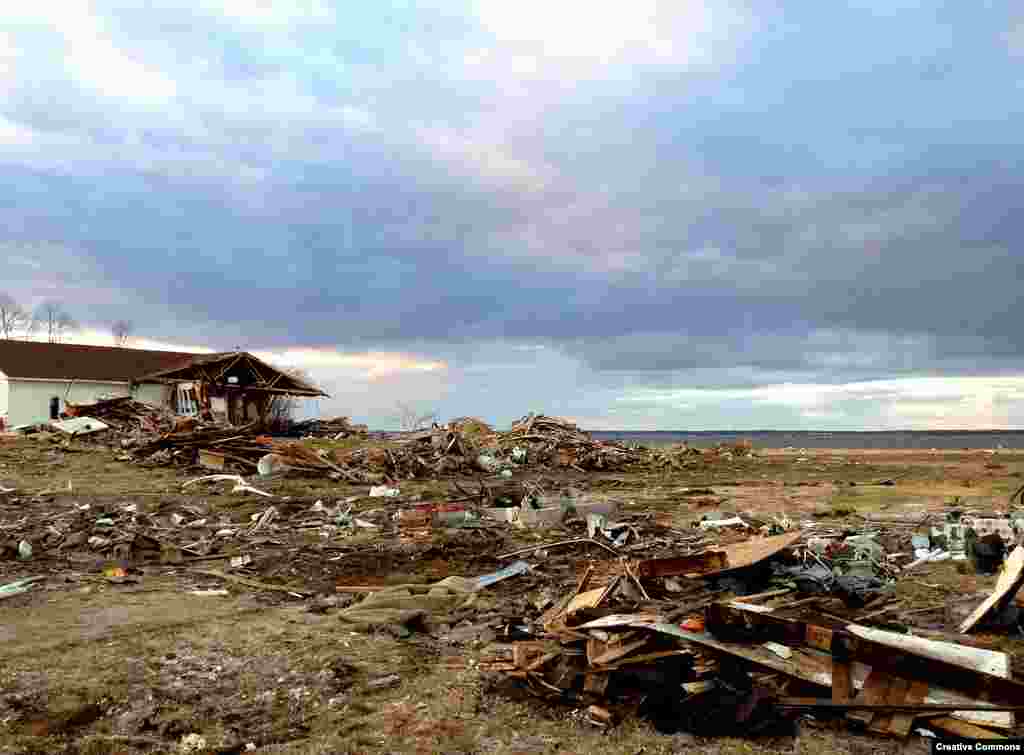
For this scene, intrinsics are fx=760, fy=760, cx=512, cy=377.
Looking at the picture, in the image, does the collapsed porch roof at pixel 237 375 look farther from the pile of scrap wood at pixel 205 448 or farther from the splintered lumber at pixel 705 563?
the splintered lumber at pixel 705 563

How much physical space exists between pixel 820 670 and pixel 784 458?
32405 mm

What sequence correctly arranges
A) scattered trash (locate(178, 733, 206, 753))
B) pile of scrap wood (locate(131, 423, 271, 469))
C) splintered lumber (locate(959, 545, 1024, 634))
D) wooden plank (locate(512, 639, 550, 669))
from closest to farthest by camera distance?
scattered trash (locate(178, 733, 206, 753)) < wooden plank (locate(512, 639, 550, 669)) < splintered lumber (locate(959, 545, 1024, 634)) < pile of scrap wood (locate(131, 423, 271, 469))

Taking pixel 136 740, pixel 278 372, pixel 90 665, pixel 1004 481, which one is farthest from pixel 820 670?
pixel 278 372

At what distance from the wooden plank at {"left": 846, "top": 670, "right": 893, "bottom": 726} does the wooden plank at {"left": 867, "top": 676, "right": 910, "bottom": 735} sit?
2 cm

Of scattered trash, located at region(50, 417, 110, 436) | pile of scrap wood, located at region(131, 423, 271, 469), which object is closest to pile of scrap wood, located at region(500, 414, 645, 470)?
pile of scrap wood, located at region(131, 423, 271, 469)

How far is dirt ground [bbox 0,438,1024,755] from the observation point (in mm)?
4571

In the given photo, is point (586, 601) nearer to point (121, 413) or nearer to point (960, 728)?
point (960, 728)

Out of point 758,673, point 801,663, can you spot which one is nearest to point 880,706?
point 801,663

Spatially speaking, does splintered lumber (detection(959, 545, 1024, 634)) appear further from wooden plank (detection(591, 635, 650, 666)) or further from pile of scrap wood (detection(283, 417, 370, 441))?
pile of scrap wood (detection(283, 417, 370, 441))

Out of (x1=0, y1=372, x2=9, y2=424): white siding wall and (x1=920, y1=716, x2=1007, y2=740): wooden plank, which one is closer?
(x1=920, y1=716, x2=1007, y2=740): wooden plank

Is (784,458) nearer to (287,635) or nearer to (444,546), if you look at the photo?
(444,546)

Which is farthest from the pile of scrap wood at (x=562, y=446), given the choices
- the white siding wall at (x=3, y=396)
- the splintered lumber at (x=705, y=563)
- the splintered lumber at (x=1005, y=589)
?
the white siding wall at (x=3, y=396)

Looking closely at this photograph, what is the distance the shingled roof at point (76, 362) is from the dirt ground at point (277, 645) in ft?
88.7

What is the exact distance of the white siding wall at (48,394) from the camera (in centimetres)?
3728
